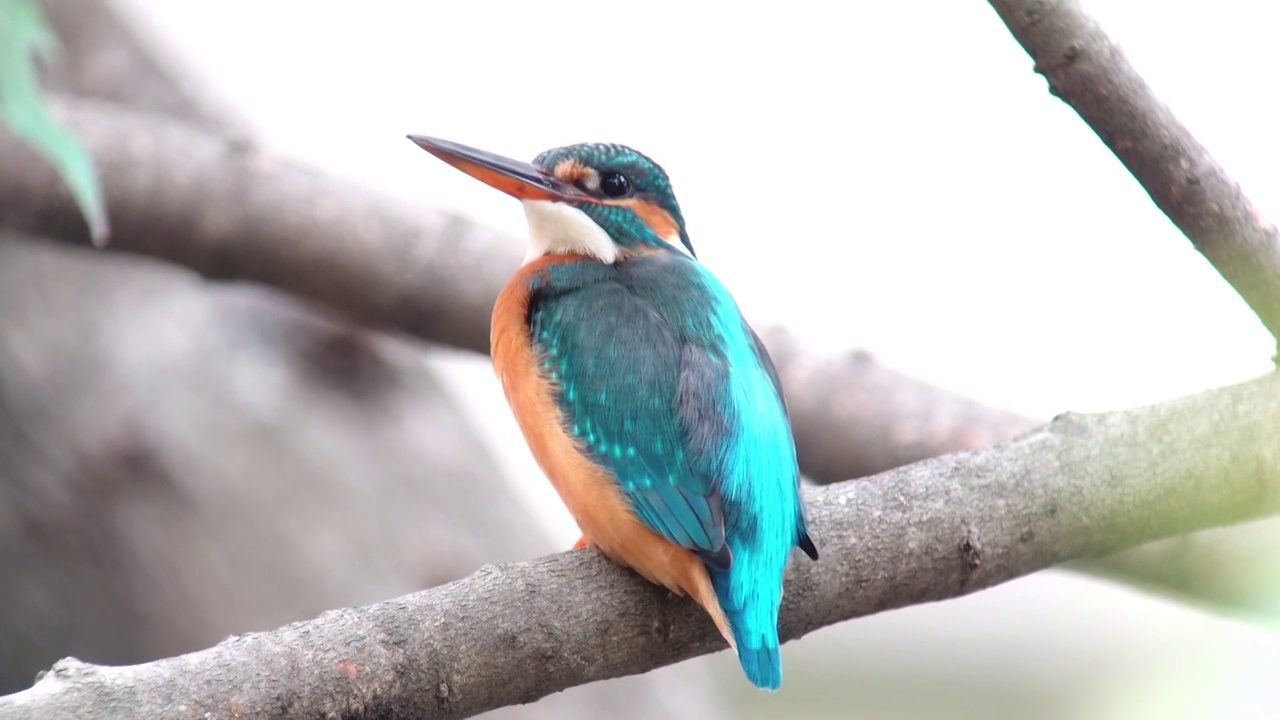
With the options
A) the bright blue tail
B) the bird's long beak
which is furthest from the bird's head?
the bright blue tail

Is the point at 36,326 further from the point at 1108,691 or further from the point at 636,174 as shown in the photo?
the point at 1108,691

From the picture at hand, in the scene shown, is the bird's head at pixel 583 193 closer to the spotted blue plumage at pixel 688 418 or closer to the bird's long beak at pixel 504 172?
the bird's long beak at pixel 504 172

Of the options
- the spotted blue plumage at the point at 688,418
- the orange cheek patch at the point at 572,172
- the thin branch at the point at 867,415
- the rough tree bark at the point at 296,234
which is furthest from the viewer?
the rough tree bark at the point at 296,234

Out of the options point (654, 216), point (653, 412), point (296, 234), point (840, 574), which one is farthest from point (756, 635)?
point (296, 234)

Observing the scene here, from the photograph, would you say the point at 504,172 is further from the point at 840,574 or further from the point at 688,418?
the point at 840,574

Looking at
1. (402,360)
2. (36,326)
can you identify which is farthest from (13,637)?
(402,360)

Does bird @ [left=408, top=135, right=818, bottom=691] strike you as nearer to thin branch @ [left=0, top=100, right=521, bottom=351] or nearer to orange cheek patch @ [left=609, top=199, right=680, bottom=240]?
orange cheek patch @ [left=609, top=199, right=680, bottom=240]

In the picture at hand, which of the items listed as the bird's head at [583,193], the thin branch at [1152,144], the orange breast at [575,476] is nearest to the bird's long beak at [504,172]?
the bird's head at [583,193]
